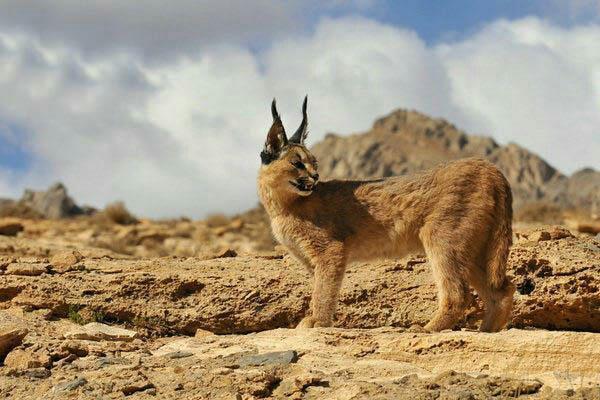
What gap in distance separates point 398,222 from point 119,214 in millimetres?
22141

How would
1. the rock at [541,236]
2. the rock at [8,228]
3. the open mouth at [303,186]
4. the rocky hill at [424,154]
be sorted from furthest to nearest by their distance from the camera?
the rocky hill at [424,154], the rock at [8,228], the rock at [541,236], the open mouth at [303,186]

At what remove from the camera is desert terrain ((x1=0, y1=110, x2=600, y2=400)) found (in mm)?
7852

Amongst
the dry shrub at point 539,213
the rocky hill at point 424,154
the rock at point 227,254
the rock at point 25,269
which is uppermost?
the rocky hill at point 424,154

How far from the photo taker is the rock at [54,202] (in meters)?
40.1

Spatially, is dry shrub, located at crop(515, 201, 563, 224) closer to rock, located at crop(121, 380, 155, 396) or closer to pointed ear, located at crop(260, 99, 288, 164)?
pointed ear, located at crop(260, 99, 288, 164)

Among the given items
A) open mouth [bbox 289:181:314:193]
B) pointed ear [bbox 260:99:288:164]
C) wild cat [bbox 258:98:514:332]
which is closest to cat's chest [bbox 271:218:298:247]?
wild cat [bbox 258:98:514:332]

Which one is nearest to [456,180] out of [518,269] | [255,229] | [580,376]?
[518,269]

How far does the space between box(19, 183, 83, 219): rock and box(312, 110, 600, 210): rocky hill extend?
72.3ft

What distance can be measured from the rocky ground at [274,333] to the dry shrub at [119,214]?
1906 centimetres

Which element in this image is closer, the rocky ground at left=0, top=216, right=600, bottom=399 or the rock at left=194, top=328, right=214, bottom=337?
the rocky ground at left=0, top=216, right=600, bottom=399

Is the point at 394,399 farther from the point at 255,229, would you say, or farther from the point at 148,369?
the point at 255,229

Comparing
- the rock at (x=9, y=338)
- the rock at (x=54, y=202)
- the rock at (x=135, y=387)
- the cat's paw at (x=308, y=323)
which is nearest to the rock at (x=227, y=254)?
the cat's paw at (x=308, y=323)

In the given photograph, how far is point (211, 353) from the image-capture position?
8836 millimetres

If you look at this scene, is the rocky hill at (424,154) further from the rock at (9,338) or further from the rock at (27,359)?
the rock at (27,359)
